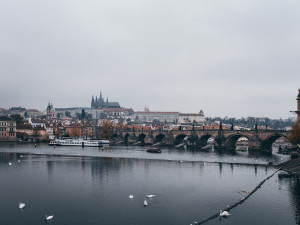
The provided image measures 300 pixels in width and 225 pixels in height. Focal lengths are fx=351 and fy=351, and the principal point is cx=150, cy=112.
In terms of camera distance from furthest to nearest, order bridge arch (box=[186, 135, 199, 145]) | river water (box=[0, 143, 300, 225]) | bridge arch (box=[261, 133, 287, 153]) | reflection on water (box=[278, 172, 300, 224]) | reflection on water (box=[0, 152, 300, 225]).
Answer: bridge arch (box=[186, 135, 199, 145]) < bridge arch (box=[261, 133, 287, 153]) < reflection on water (box=[278, 172, 300, 224]) < reflection on water (box=[0, 152, 300, 225]) < river water (box=[0, 143, 300, 225])

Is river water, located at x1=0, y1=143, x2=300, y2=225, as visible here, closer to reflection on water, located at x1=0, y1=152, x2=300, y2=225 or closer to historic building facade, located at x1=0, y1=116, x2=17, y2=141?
reflection on water, located at x1=0, y1=152, x2=300, y2=225

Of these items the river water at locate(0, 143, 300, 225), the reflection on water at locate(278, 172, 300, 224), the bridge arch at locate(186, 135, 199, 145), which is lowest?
the river water at locate(0, 143, 300, 225)

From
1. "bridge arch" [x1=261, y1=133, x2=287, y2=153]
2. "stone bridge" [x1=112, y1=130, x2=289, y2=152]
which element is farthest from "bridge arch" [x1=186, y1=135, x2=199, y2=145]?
"bridge arch" [x1=261, y1=133, x2=287, y2=153]

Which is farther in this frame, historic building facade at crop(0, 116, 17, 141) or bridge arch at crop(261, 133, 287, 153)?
historic building facade at crop(0, 116, 17, 141)

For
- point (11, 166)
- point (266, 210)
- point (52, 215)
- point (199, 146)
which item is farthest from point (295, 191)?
point (199, 146)

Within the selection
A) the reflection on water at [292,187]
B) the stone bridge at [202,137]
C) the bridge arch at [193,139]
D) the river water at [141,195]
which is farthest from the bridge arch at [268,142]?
the reflection on water at [292,187]

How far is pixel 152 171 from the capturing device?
200 feet

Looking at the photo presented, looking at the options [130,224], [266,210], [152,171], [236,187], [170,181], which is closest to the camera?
[130,224]

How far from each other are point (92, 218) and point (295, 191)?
83.9 feet

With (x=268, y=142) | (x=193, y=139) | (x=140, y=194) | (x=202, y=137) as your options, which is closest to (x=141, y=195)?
(x=140, y=194)

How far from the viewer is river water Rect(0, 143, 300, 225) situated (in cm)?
3275

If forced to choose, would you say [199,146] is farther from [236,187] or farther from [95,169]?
[236,187]

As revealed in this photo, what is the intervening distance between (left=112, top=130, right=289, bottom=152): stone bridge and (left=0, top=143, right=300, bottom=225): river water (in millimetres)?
44896

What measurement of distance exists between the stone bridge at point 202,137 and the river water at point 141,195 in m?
44.9
